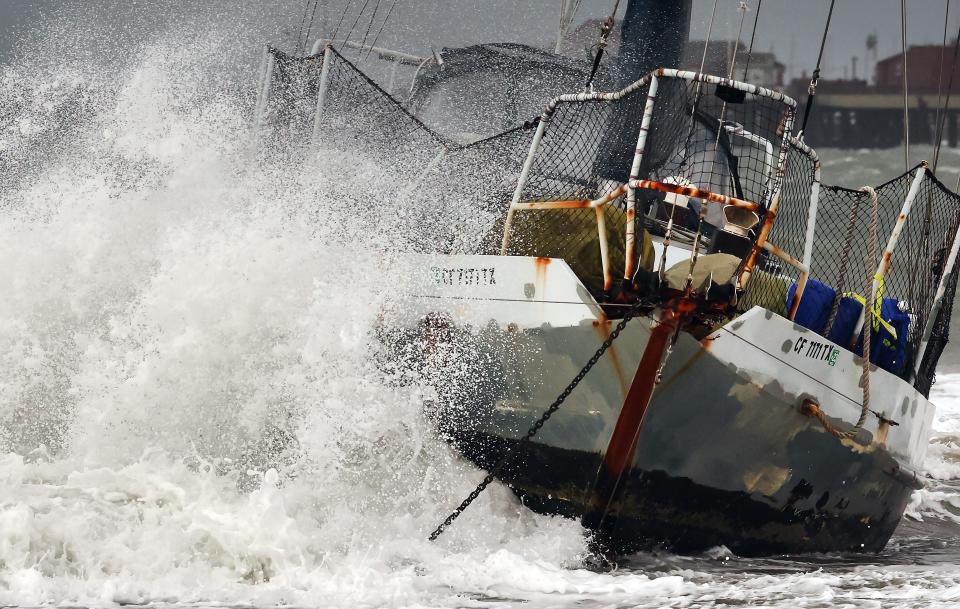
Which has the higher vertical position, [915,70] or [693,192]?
[915,70]

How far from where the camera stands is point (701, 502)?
27.5ft

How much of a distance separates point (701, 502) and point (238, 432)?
3310 mm

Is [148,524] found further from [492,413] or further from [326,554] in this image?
[492,413]

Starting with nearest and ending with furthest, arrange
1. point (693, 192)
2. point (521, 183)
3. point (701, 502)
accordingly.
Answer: point (693, 192), point (701, 502), point (521, 183)

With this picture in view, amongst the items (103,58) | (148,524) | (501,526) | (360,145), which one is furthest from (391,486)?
(103,58)

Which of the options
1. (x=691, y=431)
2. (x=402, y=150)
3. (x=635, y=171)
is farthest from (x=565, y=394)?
(x=402, y=150)

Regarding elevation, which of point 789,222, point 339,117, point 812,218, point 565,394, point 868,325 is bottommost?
point 565,394

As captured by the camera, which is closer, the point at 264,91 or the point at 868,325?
the point at 868,325

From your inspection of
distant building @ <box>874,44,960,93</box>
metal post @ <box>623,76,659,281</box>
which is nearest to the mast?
metal post @ <box>623,76,659,281</box>

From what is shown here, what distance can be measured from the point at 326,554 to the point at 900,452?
177 inches

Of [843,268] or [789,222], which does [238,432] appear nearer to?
[789,222]

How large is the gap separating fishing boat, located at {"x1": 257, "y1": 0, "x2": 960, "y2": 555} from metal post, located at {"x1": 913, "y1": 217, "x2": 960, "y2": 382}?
2cm

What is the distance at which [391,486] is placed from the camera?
28.9 ft

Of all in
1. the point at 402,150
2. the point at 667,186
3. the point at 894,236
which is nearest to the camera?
the point at 667,186
